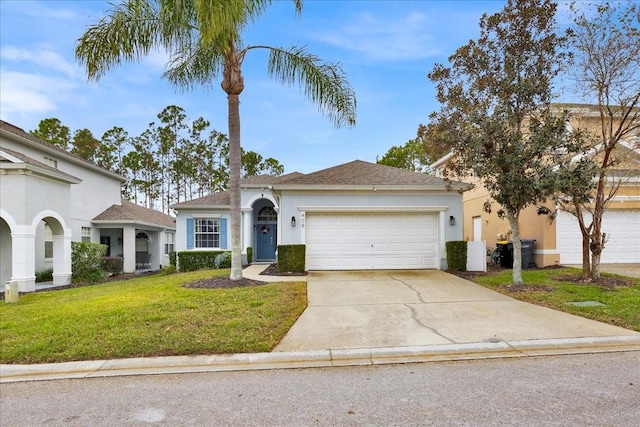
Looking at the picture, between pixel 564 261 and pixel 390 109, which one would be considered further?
pixel 390 109

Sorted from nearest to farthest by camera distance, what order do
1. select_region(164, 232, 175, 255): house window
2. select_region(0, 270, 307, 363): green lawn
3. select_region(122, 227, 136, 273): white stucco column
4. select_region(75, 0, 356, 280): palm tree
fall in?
select_region(0, 270, 307, 363): green lawn → select_region(75, 0, 356, 280): palm tree → select_region(122, 227, 136, 273): white stucco column → select_region(164, 232, 175, 255): house window

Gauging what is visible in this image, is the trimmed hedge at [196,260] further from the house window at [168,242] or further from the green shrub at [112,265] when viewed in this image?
the house window at [168,242]

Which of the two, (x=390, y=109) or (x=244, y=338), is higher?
(x=390, y=109)

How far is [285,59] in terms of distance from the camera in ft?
34.2

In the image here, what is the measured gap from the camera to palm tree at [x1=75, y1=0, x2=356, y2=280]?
8.56m

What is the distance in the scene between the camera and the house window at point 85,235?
18484mm

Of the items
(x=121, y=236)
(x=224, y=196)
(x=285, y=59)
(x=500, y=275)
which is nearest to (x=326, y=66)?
(x=285, y=59)

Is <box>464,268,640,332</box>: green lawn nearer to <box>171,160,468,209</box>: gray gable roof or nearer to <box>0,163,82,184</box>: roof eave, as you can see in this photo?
<box>171,160,468,209</box>: gray gable roof

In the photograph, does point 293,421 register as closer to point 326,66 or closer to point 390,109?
point 326,66

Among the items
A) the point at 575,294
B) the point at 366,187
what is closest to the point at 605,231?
the point at 575,294

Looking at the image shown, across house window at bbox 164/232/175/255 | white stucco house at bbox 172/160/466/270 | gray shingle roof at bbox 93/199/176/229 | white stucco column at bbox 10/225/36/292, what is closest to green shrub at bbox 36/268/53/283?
white stucco column at bbox 10/225/36/292

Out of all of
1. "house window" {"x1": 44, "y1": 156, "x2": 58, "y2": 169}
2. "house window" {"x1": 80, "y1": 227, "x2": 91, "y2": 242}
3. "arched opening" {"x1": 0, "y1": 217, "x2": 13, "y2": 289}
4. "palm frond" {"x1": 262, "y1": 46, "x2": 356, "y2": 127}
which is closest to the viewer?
"palm frond" {"x1": 262, "y1": 46, "x2": 356, "y2": 127}

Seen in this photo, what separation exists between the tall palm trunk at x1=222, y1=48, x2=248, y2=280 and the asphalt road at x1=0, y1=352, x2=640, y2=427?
18.5 feet

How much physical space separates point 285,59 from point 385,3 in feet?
12.1
